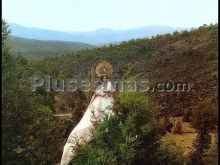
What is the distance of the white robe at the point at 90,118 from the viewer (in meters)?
11.4

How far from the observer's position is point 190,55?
2111 inches

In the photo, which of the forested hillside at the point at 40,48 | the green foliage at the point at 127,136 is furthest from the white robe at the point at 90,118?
the forested hillside at the point at 40,48

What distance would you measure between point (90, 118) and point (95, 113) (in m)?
0.17

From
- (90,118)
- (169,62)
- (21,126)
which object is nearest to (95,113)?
(90,118)

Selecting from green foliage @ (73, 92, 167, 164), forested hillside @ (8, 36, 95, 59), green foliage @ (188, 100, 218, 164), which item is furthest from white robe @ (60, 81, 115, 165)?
forested hillside @ (8, 36, 95, 59)

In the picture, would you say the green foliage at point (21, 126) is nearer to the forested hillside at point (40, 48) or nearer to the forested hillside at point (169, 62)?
the forested hillside at point (169, 62)

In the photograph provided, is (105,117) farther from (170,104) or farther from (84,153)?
(170,104)

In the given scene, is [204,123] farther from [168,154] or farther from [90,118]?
[90,118]

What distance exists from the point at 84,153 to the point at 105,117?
90 centimetres

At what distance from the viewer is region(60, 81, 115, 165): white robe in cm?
1141

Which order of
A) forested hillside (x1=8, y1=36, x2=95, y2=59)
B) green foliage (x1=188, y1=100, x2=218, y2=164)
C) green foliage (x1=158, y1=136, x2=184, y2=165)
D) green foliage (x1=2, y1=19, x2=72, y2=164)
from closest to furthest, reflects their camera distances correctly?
green foliage (x1=158, y1=136, x2=184, y2=165), green foliage (x1=2, y1=19, x2=72, y2=164), green foliage (x1=188, y1=100, x2=218, y2=164), forested hillside (x1=8, y1=36, x2=95, y2=59)

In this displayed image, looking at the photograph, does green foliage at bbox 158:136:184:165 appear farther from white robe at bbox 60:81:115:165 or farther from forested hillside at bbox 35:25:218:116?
forested hillside at bbox 35:25:218:116

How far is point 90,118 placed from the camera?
38.4 ft

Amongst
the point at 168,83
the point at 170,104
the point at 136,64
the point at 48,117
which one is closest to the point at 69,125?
the point at 48,117
